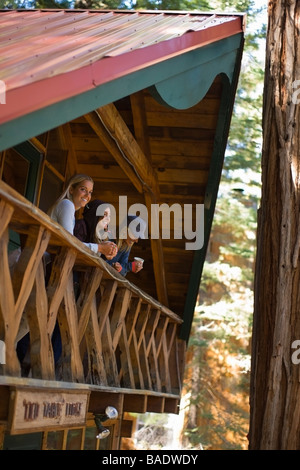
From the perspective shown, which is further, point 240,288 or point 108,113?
point 240,288

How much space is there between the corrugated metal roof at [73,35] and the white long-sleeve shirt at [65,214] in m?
1.29

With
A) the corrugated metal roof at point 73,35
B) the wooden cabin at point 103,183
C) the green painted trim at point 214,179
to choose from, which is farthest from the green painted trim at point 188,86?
the green painted trim at point 214,179

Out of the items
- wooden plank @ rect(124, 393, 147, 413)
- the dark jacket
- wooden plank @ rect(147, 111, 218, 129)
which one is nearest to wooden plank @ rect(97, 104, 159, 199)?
wooden plank @ rect(147, 111, 218, 129)

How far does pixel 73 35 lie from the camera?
19.1 ft

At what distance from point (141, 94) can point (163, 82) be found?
2.79 m

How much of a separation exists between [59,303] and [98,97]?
4.80 ft

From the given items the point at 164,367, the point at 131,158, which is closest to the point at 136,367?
the point at 164,367

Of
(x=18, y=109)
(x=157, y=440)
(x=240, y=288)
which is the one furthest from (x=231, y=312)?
(x=18, y=109)

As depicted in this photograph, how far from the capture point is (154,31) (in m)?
6.11

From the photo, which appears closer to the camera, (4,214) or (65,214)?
(4,214)

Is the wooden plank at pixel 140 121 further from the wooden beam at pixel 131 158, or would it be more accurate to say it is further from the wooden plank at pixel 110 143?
the wooden plank at pixel 110 143

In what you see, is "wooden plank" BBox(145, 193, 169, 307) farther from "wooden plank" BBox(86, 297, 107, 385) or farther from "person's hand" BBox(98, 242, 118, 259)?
"wooden plank" BBox(86, 297, 107, 385)

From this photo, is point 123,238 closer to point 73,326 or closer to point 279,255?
point 279,255
